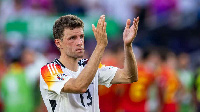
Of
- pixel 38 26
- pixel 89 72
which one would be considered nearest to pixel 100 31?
pixel 89 72

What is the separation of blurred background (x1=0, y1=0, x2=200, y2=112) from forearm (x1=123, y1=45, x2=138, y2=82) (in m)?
5.49

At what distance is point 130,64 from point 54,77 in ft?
2.69

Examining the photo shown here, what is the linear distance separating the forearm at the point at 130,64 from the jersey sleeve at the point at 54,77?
2.27 ft

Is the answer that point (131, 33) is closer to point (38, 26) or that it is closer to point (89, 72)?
point (89, 72)

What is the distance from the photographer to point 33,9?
19.0 m

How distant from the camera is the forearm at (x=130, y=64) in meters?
6.34

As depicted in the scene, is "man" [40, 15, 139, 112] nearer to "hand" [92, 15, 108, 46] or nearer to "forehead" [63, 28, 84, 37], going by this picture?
"forehead" [63, 28, 84, 37]

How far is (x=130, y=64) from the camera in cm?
639

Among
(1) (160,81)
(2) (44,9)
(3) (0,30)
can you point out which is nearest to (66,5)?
(2) (44,9)

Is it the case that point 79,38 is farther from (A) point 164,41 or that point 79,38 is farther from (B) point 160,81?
(A) point 164,41

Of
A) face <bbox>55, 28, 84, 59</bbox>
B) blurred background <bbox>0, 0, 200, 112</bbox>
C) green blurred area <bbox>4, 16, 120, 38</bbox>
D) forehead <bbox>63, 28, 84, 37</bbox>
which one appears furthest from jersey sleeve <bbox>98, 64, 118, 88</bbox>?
green blurred area <bbox>4, 16, 120, 38</bbox>

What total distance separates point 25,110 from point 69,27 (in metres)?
7.90

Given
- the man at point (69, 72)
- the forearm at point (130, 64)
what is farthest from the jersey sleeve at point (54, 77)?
the forearm at point (130, 64)

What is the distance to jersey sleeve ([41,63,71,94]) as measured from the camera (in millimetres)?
5984
